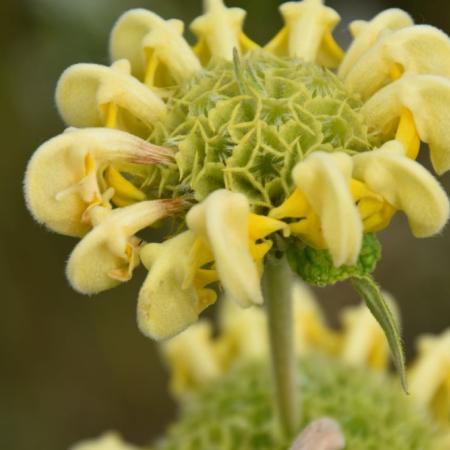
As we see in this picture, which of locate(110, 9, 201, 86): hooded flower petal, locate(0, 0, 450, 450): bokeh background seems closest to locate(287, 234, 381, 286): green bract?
locate(110, 9, 201, 86): hooded flower petal

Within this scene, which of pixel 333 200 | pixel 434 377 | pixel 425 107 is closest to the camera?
pixel 333 200

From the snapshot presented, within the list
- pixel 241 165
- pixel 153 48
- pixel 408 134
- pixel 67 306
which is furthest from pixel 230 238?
pixel 67 306

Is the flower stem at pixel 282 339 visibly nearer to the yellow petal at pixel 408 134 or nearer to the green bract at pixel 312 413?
the green bract at pixel 312 413

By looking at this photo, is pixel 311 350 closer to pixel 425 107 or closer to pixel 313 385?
pixel 313 385

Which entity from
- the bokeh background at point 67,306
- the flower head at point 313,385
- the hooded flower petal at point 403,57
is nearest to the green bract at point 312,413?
the flower head at point 313,385

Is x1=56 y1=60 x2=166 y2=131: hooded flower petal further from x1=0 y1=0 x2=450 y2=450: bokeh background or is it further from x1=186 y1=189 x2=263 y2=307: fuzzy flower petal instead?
x1=0 y1=0 x2=450 y2=450: bokeh background

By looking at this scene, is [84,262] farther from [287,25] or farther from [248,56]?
[287,25]
